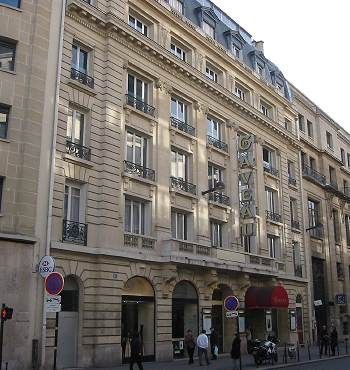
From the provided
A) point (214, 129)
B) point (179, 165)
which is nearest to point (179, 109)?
point (179, 165)

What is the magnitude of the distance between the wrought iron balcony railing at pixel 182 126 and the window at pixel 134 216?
202 inches

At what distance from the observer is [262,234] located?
108 ft

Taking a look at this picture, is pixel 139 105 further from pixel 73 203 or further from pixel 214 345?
pixel 214 345

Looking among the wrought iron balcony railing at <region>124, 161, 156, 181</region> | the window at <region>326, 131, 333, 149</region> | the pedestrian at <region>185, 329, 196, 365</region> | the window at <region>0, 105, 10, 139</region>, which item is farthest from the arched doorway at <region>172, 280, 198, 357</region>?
the window at <region>326, 131, 333, 149</region>

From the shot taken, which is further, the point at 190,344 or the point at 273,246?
the point at 273,246

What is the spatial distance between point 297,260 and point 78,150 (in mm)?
21321

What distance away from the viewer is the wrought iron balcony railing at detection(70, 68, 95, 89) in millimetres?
22622

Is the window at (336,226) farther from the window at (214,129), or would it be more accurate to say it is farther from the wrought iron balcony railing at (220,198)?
the window at (214,129)

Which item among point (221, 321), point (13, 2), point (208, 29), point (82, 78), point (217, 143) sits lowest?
point (221, 321)

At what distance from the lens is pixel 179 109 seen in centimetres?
2866

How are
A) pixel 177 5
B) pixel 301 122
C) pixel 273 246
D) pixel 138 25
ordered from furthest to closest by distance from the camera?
1. pixel 301 122
2. pixel 273 246
3. pixel 177 5
4. pixel 138 25

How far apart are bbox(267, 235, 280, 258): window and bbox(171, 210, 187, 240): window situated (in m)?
9.13

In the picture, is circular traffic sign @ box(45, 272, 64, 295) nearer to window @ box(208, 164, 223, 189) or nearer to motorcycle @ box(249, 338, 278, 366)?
motorcycle @ box(249, 338, 278, 366)

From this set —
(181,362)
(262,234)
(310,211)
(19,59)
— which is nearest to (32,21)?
(19,59)
